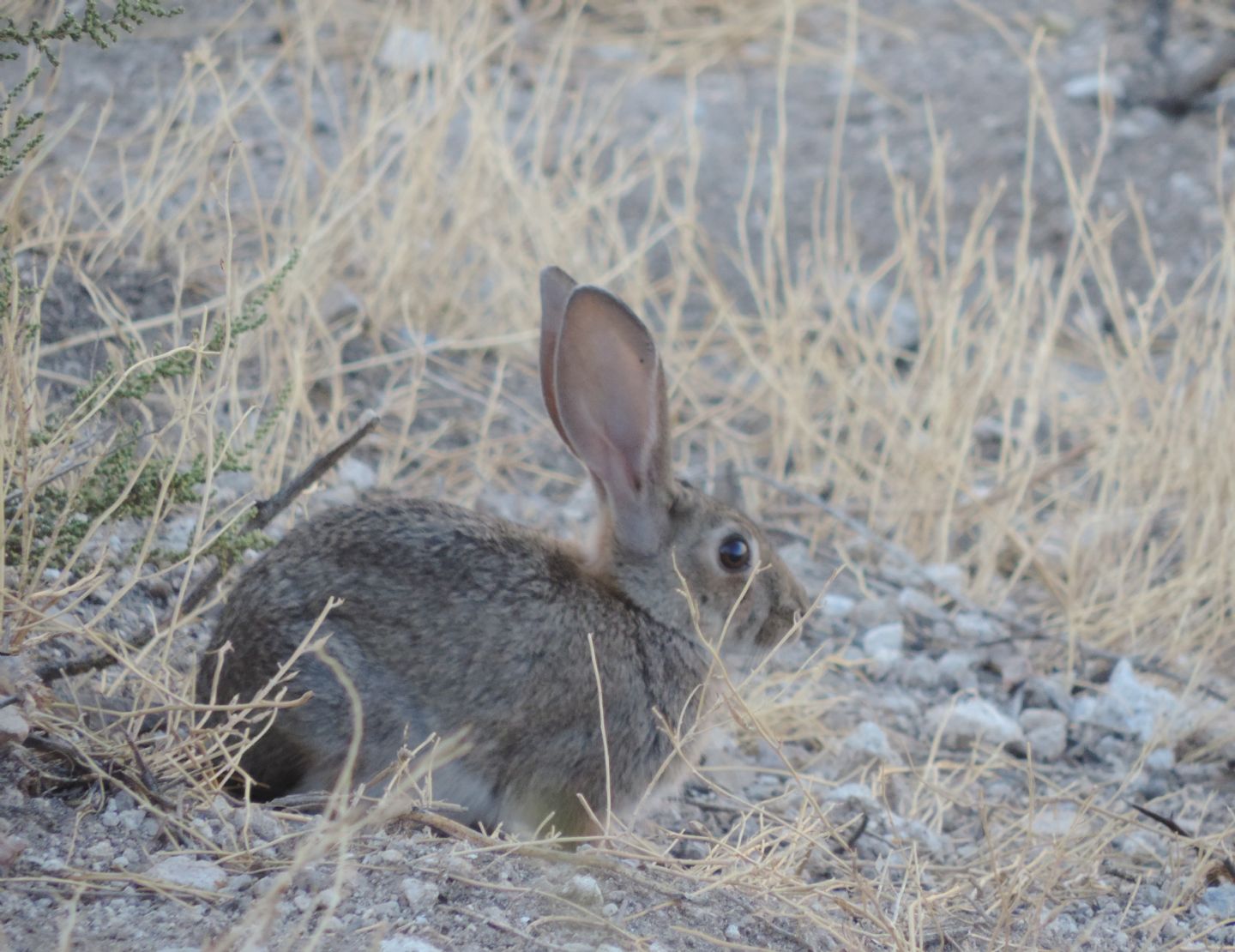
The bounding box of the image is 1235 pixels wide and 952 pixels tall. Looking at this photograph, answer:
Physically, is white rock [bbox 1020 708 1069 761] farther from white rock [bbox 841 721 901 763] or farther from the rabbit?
the rabbit

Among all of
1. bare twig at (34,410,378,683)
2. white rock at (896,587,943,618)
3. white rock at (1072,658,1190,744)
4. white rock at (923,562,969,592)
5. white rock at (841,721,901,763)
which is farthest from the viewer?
white rock at (923,562,969,592)

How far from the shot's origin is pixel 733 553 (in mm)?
3623

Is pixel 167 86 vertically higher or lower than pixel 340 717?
higher

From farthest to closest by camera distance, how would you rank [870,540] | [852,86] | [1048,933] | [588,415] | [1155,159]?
[852,86] → [1155,159] → [870,540] → [588,415] → [1048,933]

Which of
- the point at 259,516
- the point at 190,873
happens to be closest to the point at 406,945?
the point at 190,873

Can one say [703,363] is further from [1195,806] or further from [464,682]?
[464,682]

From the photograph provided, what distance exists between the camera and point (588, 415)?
3.45 m

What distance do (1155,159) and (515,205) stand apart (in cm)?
377

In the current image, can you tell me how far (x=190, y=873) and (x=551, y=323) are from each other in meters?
Answer: 1.53

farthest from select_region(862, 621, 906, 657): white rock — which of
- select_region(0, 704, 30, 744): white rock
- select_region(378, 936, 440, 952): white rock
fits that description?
select_region(0, 704, 30, 744): white rock

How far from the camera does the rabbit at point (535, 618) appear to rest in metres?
2.99

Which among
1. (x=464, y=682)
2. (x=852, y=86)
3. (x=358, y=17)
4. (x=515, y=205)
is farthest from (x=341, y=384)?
(x=852, y=86)

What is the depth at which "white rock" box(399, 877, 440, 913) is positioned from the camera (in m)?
2.54

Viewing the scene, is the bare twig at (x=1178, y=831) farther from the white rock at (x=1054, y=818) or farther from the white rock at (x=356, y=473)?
the white rock at (x=356, y=473)
